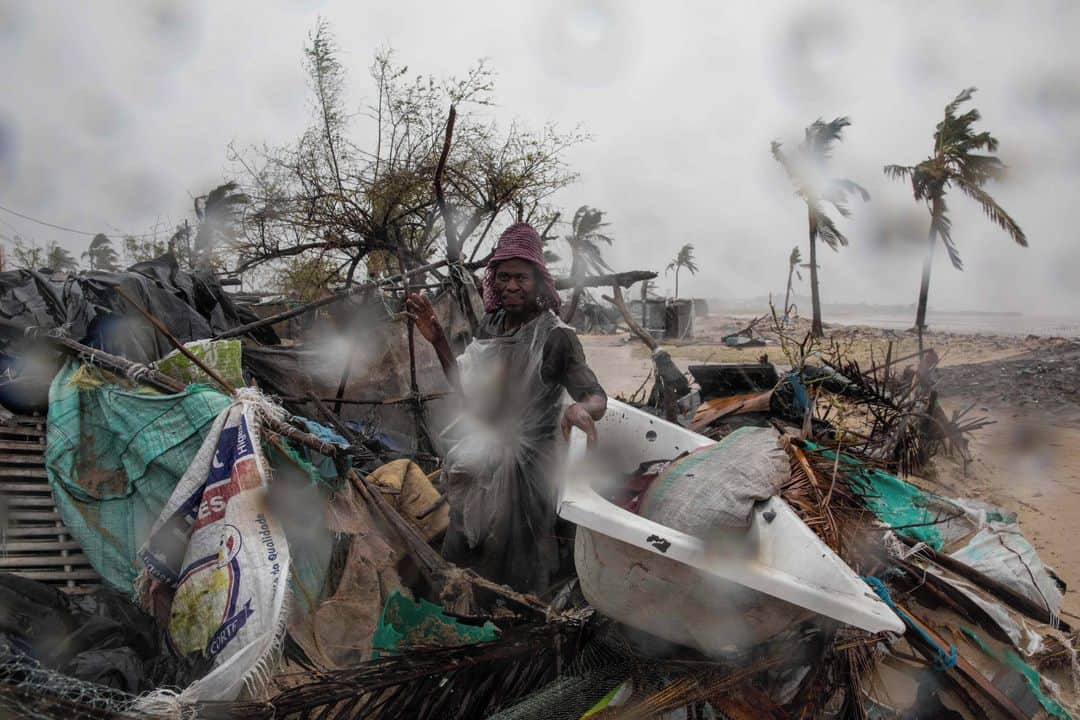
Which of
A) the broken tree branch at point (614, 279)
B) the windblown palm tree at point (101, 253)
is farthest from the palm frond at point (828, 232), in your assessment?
the windblown palm tree at point (101, 253)

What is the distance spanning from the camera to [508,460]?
2.48 meters

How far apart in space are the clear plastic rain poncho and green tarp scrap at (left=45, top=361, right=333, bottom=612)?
67cm

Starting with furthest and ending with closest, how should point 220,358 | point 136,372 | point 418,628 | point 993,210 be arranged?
point 993,210, point 220,358, point 136,372, point 418,628

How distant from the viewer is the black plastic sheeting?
2.95m

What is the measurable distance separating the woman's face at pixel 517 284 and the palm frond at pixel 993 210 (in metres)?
19.0

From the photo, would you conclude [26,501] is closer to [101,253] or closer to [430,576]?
[430,576]

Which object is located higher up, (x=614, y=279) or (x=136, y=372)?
(x=614, y=279)

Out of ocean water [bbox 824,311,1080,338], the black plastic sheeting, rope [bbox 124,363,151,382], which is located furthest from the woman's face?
ocean water [bbox 824,311,1080,338]

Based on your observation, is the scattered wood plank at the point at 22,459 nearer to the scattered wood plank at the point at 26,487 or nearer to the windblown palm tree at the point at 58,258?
the scattered wood plank at the point at 26,487

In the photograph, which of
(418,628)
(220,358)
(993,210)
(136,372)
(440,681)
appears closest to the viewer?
(440,681)

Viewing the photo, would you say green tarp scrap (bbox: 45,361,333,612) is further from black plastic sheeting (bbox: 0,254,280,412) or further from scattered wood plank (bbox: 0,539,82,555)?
black plastic sheeting (bbox: 0,254,280,412)

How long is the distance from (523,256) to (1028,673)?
8.55 ft

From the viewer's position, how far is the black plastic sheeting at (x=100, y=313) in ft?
9.68

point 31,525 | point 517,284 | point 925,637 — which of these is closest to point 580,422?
point 517,284
